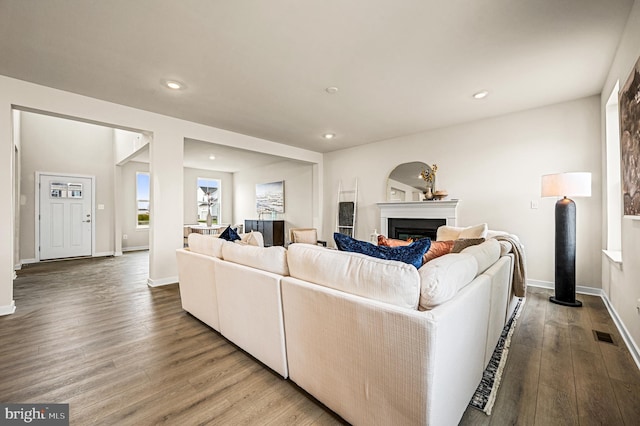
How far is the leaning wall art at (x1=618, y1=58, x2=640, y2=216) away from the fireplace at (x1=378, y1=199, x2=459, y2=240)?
204 cm

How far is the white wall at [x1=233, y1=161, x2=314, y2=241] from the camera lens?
668 cm

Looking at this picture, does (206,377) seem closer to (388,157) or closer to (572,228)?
(572,228)

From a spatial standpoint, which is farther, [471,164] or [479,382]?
[471,164]

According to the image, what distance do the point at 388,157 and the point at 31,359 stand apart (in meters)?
5.13

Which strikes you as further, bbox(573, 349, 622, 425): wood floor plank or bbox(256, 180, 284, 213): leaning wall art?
bbox(256, 180, 284, 213): leaning wall art

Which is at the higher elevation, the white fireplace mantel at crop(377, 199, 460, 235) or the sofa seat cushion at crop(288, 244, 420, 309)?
the white fireplace mantel at crop(377, 199, 460, 235)

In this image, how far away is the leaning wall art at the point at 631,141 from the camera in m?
1.79

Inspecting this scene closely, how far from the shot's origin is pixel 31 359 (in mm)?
1899

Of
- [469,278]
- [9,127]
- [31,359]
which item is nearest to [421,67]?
[469,278]

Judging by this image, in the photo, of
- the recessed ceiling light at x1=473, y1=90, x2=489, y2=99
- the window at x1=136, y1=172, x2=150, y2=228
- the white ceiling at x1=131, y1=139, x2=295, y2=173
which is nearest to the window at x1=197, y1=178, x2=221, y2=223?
the white ceiling at x1=131, y1=139, x2=295, y2=173

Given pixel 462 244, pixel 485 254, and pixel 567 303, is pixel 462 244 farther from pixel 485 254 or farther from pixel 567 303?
pixel 567 303

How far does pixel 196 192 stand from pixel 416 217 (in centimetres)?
666

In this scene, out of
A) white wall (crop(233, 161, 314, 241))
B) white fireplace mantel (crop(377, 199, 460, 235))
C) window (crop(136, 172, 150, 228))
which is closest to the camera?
white fireplace mantel (crop(377, 199, 460, 235))

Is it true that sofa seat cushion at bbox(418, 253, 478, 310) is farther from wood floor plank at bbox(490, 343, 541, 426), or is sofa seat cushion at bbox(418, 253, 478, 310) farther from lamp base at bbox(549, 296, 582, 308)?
lamp base at bbox(549, 296, 582, 308)
